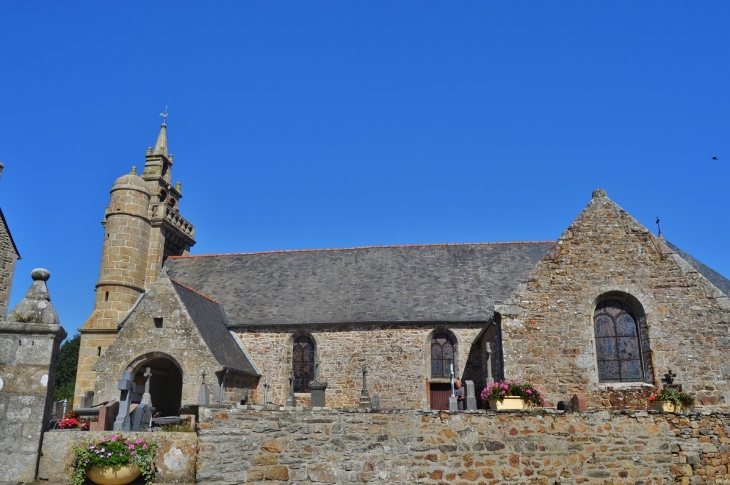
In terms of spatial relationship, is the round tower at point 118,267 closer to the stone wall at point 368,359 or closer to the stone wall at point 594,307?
the stone wall at point 368,359

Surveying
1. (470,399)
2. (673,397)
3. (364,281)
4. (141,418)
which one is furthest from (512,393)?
(364,281)

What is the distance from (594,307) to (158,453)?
35.8 feet

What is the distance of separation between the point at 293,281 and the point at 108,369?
8.61 meters

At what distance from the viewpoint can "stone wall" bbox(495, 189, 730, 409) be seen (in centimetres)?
1404

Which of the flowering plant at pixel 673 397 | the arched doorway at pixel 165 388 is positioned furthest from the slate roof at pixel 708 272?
the arched doorway at pixel 165 388

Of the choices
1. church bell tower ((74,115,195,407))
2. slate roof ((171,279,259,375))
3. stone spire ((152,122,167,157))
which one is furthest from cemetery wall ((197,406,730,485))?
stone spire ((152,122,167,157))

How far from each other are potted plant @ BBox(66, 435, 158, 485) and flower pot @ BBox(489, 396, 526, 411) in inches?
268

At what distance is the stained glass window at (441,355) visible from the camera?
21.3 meters

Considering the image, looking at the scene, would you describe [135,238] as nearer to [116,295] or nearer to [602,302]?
[116,295]

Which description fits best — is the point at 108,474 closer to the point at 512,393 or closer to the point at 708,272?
the point at 512,393

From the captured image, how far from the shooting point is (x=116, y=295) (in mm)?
24406

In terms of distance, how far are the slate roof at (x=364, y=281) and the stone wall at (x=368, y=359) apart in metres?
0.40

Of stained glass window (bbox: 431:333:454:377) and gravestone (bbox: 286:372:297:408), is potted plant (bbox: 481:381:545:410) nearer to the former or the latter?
gravestone (bbox: 286:372:297:408)

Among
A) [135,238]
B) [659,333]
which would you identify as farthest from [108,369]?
[659,333]
